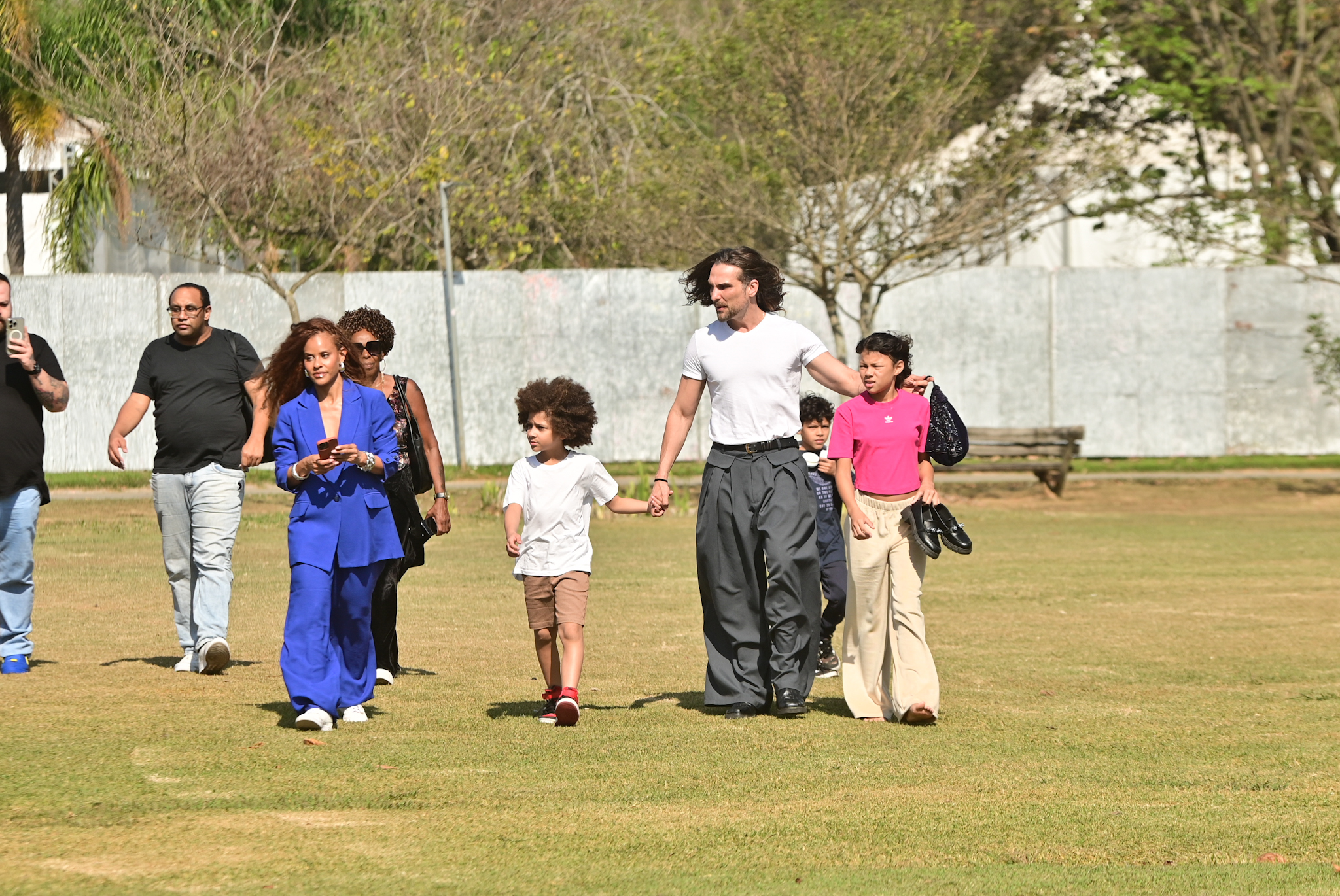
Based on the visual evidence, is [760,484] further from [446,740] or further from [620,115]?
[620,115]

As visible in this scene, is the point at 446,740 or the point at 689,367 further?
the point at 689,367

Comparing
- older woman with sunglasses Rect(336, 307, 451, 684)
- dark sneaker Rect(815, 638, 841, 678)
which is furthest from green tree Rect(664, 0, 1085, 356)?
older woman with sunglasses Rect(336, 307, 451, 684)

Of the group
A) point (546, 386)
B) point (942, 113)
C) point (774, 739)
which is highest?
point (942, 113)

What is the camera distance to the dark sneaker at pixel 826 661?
996 centimetres

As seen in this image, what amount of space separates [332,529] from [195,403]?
76.2 inches

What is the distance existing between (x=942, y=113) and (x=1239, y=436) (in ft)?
21.3

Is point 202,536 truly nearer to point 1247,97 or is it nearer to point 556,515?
point 556,515

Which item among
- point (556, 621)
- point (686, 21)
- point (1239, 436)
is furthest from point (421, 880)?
point (686, 21)

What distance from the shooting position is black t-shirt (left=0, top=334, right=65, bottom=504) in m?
9.06

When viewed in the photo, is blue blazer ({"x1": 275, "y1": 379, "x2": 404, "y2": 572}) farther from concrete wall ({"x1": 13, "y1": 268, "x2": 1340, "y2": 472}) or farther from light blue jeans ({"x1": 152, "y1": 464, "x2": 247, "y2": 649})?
concrete wall ({"x1": 13, "y1": 268, "x2": 1340, "y2": 472})

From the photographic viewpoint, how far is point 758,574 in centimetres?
823

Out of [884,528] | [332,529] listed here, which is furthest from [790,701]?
[332,529]

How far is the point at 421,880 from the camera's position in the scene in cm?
506

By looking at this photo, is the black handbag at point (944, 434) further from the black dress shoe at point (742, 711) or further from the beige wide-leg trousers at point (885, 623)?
the black dress shoe at point (742, 711)
